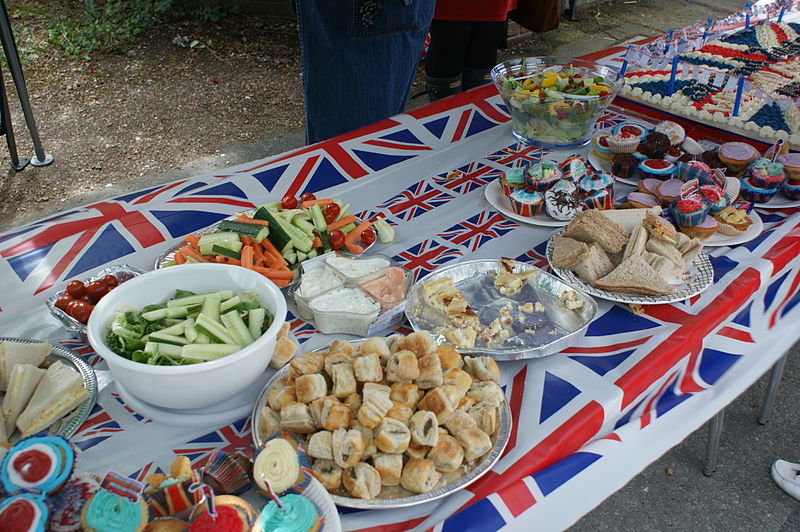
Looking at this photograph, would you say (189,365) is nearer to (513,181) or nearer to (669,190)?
(513,181)

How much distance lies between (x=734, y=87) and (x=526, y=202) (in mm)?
1105

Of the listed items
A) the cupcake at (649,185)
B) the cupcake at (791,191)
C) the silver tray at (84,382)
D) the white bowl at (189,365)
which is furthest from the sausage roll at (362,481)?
the cupcake at (791,191)

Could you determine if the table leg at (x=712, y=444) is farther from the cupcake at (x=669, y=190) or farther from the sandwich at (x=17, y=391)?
the sandwich at (x=17, y=391)

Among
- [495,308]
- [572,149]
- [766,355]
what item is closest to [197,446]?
[495,308]

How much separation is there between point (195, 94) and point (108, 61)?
1155 millimetres

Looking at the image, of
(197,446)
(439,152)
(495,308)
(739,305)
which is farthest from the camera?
(439,152)

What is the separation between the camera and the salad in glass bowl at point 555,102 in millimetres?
2150

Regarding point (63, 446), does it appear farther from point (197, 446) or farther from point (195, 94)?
point (195, 94)

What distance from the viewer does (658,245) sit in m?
1.62

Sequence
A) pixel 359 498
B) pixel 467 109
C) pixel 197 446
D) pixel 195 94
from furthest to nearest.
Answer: pixel 195 94 → pixel 467 109 → pixel 197 446 → pixel 359 498

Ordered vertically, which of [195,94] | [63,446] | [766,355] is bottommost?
[195,94]

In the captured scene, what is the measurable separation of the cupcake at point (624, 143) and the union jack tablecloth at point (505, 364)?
11.5 inches

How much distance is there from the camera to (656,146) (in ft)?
6.89

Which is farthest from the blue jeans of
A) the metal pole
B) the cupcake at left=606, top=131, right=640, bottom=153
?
the metal pole
